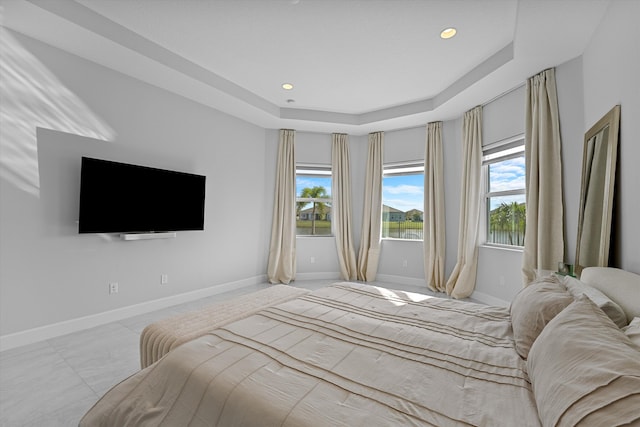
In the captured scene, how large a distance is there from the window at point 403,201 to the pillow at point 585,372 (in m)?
4.19

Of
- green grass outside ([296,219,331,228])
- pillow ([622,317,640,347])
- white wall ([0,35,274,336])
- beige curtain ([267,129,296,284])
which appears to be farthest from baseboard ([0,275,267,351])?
pillow ([622,317,640,347])

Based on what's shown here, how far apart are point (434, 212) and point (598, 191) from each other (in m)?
2.54

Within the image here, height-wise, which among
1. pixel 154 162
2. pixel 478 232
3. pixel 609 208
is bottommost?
pixel 478 232

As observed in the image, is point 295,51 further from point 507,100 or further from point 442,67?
point 507,100

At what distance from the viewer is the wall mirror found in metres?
1.94

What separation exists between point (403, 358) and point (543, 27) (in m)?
2.86

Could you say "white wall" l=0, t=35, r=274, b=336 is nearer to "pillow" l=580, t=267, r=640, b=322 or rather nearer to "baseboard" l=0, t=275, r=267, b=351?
"baseboard" l=0, t=275, r=267, b=351

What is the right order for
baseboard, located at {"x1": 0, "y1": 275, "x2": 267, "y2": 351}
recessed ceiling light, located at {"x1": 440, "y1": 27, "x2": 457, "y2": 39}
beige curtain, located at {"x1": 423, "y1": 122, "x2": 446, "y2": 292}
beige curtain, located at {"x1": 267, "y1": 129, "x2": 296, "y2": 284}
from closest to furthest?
1. baseboard, located at {"x1": 0, "y1": 275, "x2": 267, "y2": 351}
2. recessed ceiling light, located at {"x1": 440, "y1": 27, "x2": 457, "y2": 39}
3. beige curtain, located at {"x1": 423, "y1": 122, "x2": 446, "y2": 292}
4. beige curtain, located at {"x1": 267, "y1": 129, "x2": 296, "y2": 284}

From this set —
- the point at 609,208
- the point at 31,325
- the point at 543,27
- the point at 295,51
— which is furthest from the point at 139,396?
the point at 543,27

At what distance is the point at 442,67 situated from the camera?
340 cm

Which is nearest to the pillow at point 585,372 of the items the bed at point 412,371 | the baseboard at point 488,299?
the bed at point 412,371

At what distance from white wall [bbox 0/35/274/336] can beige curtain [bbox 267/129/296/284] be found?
18.4 inches

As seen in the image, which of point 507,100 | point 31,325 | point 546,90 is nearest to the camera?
point 31,325

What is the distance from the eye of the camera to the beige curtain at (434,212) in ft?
15.1
